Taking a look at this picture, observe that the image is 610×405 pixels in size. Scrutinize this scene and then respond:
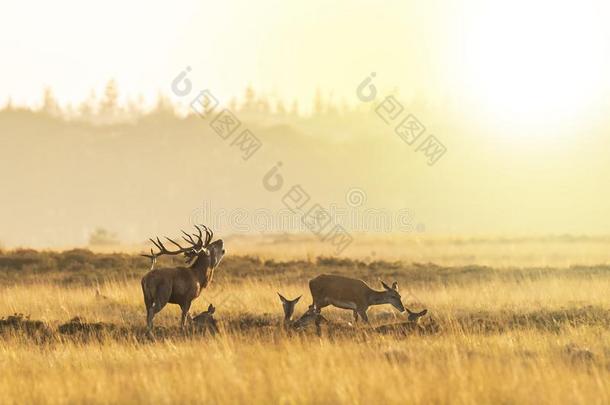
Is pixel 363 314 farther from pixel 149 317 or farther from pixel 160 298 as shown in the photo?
pixel 149 317

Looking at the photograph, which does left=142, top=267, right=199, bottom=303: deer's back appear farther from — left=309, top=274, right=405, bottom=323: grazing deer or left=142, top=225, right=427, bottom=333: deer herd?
left=309, top=274, right=405, bottom=323: grazing deer

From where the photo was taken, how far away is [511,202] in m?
116

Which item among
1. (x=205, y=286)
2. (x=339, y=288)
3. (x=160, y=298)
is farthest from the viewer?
(x=339, y=288)

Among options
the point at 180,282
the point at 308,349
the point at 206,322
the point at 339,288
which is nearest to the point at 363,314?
the point at 339,288

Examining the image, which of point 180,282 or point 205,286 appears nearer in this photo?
point 180,282

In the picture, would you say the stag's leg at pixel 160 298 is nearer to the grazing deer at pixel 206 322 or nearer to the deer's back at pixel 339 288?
the grazing deer at pixel 206 322

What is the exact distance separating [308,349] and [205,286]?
3697 mm

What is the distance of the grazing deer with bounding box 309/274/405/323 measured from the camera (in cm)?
1680

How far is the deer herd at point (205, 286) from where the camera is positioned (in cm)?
1537

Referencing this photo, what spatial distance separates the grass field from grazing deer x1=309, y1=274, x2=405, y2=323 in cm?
57

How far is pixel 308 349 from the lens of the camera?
13000 mm

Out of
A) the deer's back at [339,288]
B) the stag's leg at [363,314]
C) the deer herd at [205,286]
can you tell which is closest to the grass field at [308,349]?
the deer herd at [205,286]

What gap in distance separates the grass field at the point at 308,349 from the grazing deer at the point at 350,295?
57 cm

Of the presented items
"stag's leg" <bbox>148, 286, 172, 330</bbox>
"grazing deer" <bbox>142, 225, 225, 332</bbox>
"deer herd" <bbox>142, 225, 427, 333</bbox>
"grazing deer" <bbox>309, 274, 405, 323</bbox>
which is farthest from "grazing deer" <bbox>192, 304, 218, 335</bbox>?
"grazing deer" <bbox>309, 274, 405, 323</bbox>
